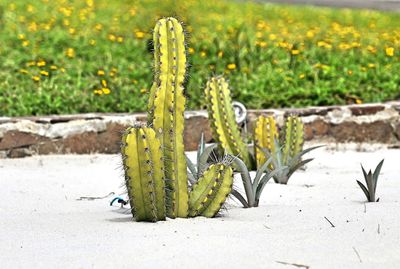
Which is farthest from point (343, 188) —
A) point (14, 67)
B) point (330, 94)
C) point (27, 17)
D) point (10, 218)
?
point (27, 17)

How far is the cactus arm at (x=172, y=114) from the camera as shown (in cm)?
421

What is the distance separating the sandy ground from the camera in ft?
11.3

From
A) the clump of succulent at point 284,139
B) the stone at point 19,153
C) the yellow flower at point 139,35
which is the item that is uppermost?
the yellow flower at point 139,35

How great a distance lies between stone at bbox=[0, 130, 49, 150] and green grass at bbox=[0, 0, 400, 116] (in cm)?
52

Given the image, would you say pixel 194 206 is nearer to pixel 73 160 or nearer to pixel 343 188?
pixel 343 188

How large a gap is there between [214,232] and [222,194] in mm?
373

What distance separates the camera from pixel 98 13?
11.3m

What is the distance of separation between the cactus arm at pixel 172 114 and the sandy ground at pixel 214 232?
0.47 feet

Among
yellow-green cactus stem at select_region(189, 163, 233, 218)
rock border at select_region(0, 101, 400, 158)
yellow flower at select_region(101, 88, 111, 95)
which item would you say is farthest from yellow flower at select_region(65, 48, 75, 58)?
yellow-green cactus stem at select_region(189, 163, 233, 218)

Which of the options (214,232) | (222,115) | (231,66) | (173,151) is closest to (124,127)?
(222,115)

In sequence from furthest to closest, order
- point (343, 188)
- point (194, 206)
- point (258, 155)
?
point (258, 155)
point (343, 188)
point (194, 206)

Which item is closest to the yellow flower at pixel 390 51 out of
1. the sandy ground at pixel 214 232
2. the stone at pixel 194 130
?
the stone at pixel 194 130

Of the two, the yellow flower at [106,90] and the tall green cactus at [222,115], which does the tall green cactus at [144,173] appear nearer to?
the tall green cactus at [222,115]

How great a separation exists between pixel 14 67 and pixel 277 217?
483cm
